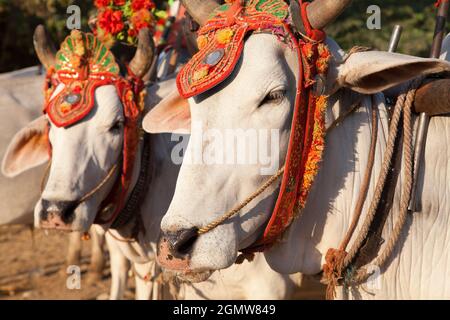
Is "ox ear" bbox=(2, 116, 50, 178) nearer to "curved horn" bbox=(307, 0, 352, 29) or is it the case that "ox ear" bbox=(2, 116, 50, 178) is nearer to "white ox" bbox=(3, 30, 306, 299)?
"white ox" bbox=(3, 30, 306, 299)

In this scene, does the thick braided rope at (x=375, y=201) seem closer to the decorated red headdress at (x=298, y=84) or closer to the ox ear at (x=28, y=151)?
the decorated red headdress at (x=298, y=84)

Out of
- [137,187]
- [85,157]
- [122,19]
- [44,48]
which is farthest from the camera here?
[122,19]

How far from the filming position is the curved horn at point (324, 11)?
8.56ft

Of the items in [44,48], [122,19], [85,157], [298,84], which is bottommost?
[85,157]

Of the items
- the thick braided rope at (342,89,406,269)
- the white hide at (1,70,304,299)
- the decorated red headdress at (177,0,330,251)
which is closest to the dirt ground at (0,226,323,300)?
the white hide at (1,70,304,299)

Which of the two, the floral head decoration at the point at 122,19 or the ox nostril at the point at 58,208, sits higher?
the floral head decoration at the point at 122,19

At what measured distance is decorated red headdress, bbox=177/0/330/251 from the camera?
2.58m

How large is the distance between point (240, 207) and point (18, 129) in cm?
345

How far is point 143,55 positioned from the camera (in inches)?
176

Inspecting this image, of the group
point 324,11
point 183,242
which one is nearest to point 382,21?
point 324,11

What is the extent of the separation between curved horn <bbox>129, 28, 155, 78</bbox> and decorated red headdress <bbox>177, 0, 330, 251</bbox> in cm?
175

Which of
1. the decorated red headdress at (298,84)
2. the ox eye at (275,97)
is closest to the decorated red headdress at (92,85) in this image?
the decorated red headdress at (298,84)

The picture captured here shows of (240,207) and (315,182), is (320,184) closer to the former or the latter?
(315,182)

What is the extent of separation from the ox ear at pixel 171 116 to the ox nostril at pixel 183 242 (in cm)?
82
